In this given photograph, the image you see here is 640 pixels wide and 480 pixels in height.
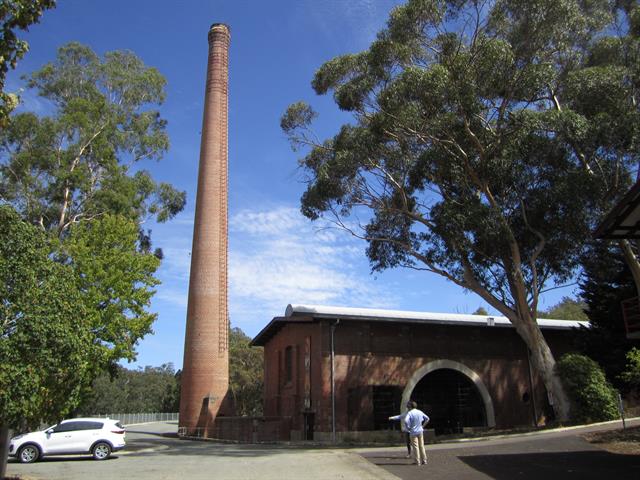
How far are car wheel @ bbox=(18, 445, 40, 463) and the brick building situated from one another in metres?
11.2

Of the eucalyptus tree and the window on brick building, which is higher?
the eucalyptus tree

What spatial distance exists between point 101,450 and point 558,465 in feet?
43.4

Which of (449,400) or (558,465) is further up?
(449,400)

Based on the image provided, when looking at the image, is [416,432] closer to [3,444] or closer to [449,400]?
[3,444]

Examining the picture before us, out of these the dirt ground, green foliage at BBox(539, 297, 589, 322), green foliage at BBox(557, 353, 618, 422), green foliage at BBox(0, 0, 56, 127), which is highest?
green foliage at BBox(539, 297, 589, 322)

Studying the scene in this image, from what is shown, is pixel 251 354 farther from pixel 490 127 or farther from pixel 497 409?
pixel 490 127

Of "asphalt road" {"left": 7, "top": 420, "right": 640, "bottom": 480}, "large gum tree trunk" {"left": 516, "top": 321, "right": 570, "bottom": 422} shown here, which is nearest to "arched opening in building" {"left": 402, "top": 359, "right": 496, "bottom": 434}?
"large gum tree trunk" {"left": 516, "top": 321, "right": 570, "bottom": 422}

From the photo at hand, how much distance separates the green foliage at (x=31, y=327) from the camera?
34.7ft

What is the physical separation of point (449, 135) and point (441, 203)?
289 cm

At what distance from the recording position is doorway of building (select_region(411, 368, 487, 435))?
27.5m

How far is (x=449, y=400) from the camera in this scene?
1109 inches

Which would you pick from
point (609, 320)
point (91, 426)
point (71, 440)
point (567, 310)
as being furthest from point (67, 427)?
point (567, 310)

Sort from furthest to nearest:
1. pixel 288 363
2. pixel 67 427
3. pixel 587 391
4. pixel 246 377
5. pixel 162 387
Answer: pixel 162 387 < pixel 246 377 < pixel 288 363 < pixel 587 391 < pixel 67 427

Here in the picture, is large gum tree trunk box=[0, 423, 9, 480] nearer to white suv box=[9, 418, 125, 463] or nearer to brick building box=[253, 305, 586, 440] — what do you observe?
white suv box=[9, 418, 125, 463]
